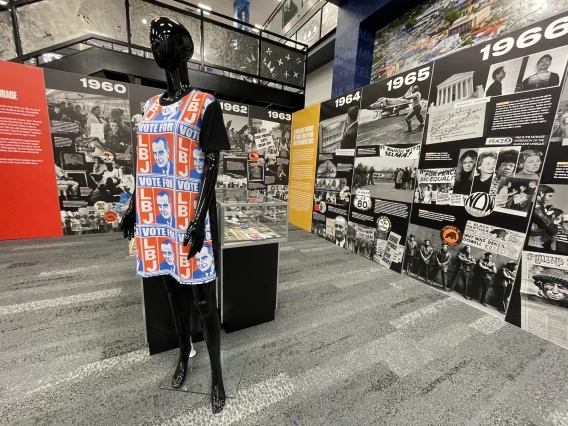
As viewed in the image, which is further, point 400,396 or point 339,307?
point 339,307

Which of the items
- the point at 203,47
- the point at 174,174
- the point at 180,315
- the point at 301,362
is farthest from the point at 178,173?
the point at 203,47

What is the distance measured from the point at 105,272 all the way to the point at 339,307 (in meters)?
2.43

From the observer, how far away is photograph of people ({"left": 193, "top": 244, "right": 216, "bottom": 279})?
1043 mm

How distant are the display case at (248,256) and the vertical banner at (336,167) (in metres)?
2.10

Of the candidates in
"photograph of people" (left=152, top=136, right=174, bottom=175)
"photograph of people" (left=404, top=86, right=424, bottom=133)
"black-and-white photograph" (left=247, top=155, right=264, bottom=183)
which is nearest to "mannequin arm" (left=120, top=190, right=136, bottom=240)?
"photograph of people" (left=152, top=136, right=174, bottom=175)

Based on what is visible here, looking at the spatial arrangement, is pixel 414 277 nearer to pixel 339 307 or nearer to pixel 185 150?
pixel 339 307

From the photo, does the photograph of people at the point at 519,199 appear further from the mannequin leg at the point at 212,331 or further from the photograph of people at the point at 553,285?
the mannequin leg at the point at 212,331

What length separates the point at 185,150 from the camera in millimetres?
975

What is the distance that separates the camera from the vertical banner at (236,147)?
4.39m

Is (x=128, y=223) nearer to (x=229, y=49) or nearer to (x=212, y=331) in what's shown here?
(x=212, y=331)

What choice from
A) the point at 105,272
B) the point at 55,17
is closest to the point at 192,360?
the point at 105,272

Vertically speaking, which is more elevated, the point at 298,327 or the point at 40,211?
the point at 40,211

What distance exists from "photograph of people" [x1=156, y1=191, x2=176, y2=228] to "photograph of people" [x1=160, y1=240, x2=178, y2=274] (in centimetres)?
10

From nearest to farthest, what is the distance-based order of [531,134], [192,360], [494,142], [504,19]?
[192,360] < [531,134] < [494,142] < [504,19]
